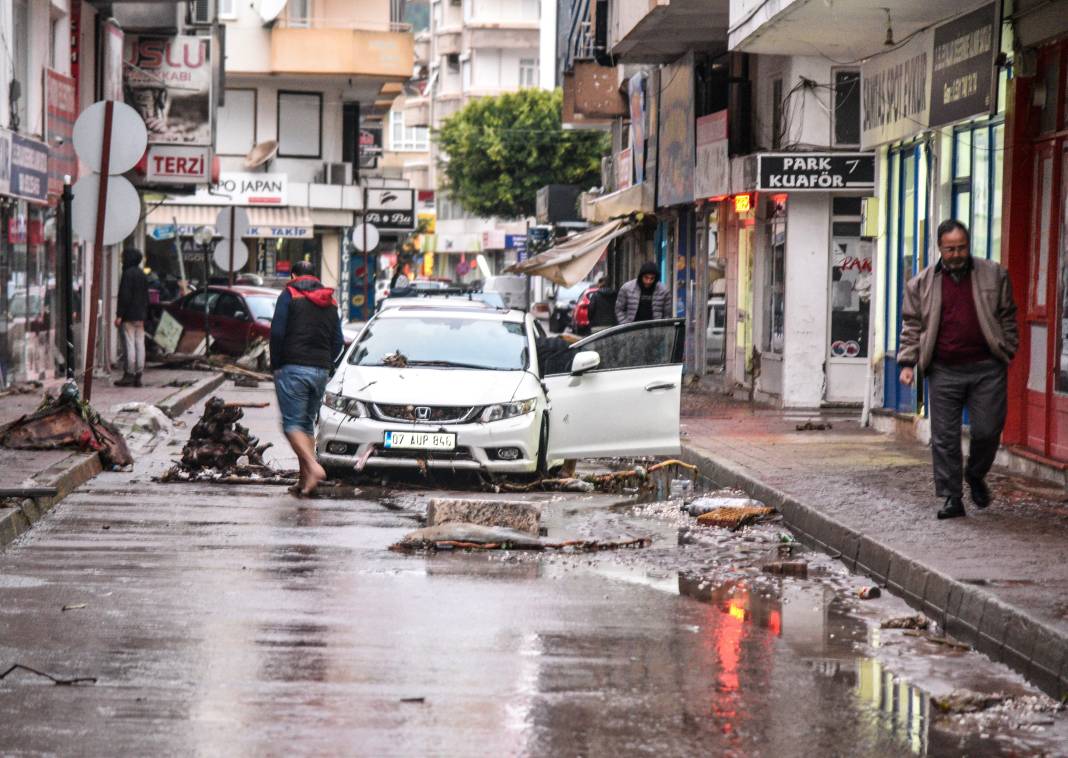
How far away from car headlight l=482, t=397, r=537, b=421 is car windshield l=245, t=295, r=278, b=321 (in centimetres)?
2020

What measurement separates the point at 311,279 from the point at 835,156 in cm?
946

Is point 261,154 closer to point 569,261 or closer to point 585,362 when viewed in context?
point 569,261

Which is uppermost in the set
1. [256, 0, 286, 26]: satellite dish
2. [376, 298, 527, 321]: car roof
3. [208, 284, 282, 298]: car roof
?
[256, 0, 286, 26]: satellite dish

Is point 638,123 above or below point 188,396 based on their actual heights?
above

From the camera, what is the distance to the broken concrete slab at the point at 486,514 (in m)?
11.6

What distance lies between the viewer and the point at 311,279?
47.4 feet

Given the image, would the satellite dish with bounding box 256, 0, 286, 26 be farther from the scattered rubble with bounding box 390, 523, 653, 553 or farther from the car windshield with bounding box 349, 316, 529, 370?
the scattered rubble with bounding box 390, 523, 653, 553

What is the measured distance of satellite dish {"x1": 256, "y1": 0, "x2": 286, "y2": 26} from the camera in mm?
55094

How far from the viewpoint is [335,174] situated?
5859 centimetres

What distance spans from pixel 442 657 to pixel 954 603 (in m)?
2.63

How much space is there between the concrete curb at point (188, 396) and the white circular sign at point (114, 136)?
19.4ft

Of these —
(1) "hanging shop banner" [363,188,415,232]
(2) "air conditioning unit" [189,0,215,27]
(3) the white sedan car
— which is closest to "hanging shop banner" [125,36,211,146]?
(2) "air conditioning unit" [189,0,215,27]

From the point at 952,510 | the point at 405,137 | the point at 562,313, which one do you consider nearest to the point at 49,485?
the point at 952,510

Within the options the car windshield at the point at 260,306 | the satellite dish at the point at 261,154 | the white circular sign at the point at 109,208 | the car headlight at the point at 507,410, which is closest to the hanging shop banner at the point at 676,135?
the car windshield at the point at 260,306
